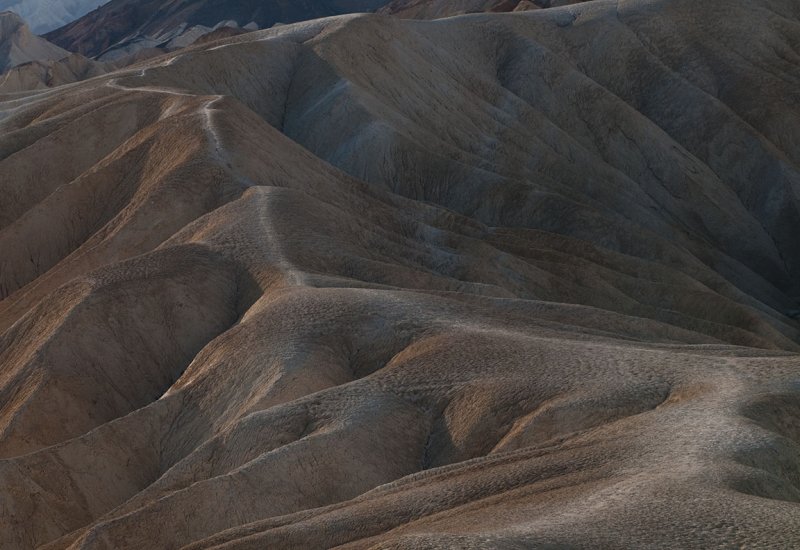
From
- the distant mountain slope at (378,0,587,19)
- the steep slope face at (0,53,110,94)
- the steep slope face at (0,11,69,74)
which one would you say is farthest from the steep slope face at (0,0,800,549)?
the steep slope face at (0,11,69,74)

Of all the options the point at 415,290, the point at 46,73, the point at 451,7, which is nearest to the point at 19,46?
the point at 46,73

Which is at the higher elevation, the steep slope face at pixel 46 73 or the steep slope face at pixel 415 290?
the steep slope face at pixel 46 73

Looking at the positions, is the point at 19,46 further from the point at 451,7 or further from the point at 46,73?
the point at 451,7

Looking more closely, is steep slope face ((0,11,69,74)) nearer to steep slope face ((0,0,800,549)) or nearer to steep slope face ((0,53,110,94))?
steep slope face ((0,53,110,94))

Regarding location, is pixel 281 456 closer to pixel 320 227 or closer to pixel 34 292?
pixel 320 227

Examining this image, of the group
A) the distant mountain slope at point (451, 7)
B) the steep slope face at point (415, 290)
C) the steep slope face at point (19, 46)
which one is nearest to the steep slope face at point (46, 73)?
the steep slope face at point (19, 46)

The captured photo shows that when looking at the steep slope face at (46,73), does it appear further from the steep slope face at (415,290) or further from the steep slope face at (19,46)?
the steep slope face at (415,290)
